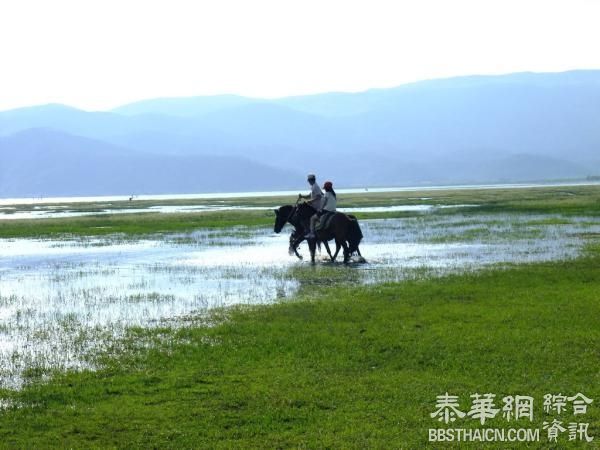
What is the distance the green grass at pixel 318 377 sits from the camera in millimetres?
9125

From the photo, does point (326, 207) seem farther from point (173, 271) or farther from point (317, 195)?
point (173, 271)

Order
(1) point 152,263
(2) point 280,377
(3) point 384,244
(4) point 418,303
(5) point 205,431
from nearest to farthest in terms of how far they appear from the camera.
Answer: (5) point 205,431, (2) point 280,377, (4) point 418,303, (1) point 152,263, (3) point 384,244

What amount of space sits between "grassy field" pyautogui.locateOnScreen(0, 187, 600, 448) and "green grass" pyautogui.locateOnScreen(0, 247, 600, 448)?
3cm

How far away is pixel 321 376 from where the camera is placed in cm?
1120

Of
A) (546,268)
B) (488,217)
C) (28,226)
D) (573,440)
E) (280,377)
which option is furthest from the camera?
(28,226)

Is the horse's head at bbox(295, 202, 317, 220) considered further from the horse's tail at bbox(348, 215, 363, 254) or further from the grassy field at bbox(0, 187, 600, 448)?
the grassy field at bbox(0, 187, 600, 448)

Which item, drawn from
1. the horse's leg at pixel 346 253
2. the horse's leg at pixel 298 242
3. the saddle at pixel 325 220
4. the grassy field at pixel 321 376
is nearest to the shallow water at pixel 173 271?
the horse's leg at pixel 298 242

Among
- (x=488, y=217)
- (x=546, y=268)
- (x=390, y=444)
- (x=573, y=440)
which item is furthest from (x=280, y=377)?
(x=488, y=217)

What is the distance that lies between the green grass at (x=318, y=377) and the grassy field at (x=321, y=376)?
3 cm

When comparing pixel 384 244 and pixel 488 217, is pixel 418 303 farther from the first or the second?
pixel 488 217

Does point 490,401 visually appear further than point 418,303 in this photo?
No

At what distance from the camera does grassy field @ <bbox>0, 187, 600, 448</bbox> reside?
9094mm

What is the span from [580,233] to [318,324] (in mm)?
23813

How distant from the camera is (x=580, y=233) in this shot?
115 feet
